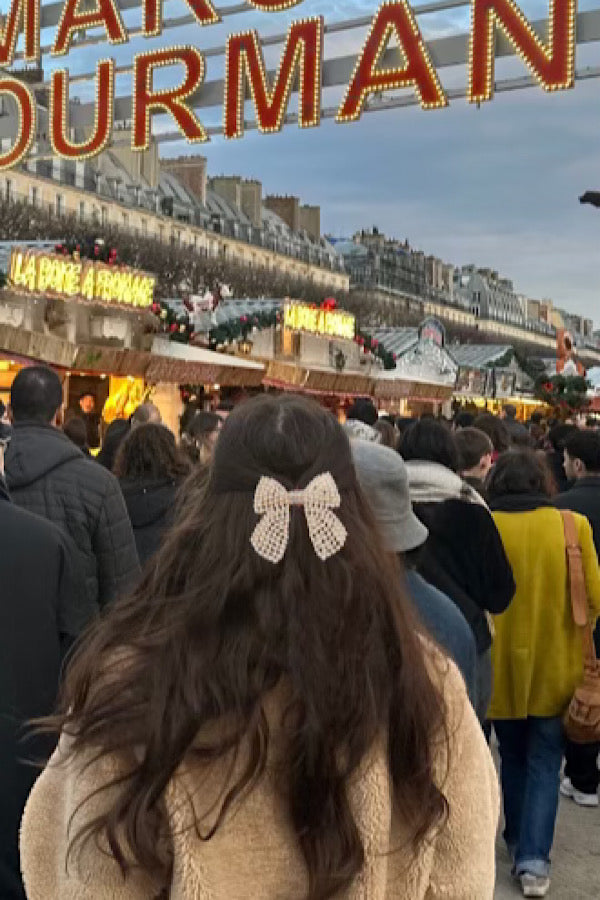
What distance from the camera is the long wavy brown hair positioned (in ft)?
4.40

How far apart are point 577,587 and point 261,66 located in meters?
10.6

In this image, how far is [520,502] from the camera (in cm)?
386

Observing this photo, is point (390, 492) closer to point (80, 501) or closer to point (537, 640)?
point (80, 501)

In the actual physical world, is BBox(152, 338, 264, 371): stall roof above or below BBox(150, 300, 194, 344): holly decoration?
below

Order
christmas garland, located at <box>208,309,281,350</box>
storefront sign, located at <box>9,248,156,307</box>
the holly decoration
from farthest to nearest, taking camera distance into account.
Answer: christmas garland, located at <box>208,309,281,350</box>
the holly decoration
storefront sign, located at <box>9,248,156,307</box>

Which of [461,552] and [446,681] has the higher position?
[446,681]

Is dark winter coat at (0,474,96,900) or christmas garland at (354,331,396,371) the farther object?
christmas garland at (354,331,396,371)

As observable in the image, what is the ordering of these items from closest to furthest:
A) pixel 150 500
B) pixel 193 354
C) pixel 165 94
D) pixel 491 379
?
pixel 150 500
pixel 165 94
pixel 193 354
pixel 491 379

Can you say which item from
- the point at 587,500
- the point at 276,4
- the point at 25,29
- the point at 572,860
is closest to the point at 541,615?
the point at 572,860

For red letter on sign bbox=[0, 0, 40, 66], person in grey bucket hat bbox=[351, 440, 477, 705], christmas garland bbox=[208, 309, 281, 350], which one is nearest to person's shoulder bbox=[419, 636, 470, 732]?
person in grey bucket hat bbox=[351, 440, 477, 705]

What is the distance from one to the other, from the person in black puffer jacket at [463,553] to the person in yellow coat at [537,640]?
0.43m

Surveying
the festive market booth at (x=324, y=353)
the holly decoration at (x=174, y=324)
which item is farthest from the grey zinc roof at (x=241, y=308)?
the holly decoration at (x=174, y=324)

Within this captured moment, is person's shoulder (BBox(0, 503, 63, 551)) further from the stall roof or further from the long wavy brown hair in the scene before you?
the stall roof

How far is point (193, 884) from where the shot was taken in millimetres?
1343
